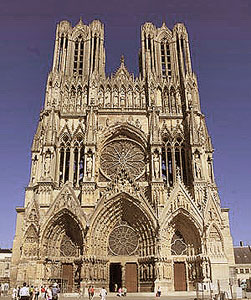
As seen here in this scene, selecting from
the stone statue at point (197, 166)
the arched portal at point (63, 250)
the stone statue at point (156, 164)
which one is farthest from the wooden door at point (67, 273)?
the stone statue at point (197, 166)

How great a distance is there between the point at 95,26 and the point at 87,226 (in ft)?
63.1

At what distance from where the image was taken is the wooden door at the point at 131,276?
778 inches

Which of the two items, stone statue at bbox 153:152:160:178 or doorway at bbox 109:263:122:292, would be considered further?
stone statue at bbox 153:152:160:178

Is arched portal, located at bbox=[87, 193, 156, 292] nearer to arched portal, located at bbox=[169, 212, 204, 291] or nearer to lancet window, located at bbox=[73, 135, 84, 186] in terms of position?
arched portal, located at bbox=[169, 212, 204, 291]

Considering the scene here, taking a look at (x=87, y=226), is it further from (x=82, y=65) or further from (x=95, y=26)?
(x=95, y=26)

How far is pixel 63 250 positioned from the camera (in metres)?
20.2

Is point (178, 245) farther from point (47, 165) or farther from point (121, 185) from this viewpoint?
point (47, 165)

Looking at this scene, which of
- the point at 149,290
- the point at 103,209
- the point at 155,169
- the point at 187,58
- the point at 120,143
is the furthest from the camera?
the point at 187,58

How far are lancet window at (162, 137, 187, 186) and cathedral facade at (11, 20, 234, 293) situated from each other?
0.27 feet

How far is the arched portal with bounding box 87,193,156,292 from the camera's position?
1956 centimetres

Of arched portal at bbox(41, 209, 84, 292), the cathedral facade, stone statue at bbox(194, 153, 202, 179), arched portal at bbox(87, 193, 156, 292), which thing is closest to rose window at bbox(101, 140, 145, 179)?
the cathedral facade

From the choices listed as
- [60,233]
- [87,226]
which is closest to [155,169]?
[87,226]

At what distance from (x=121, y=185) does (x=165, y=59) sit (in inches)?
535

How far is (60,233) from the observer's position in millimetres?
20359
